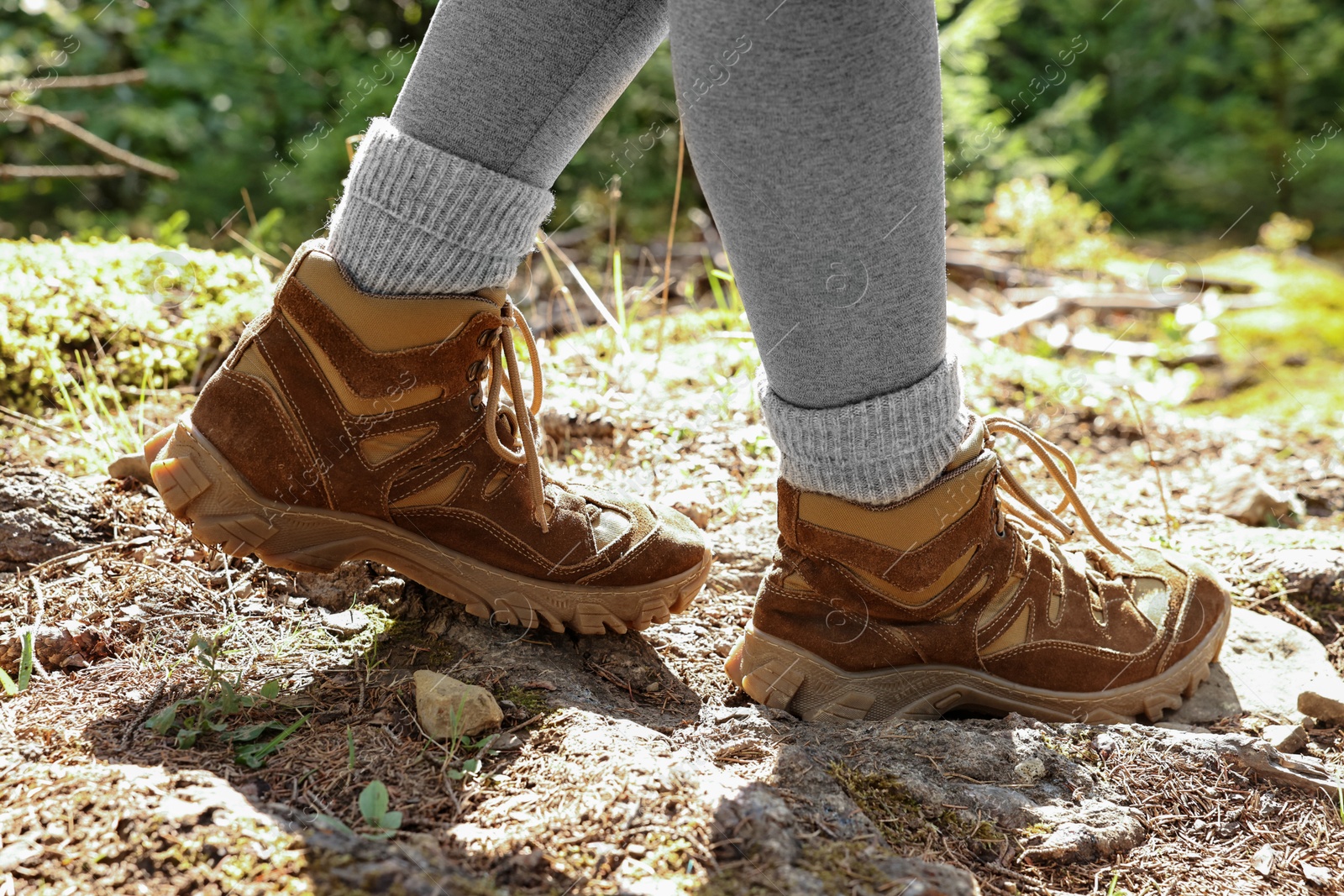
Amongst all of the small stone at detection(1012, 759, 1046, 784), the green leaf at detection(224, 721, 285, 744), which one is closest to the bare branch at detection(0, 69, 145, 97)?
the green leaf at detection(224, 721, 285, 744)

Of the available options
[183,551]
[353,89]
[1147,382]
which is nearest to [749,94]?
[183,551]

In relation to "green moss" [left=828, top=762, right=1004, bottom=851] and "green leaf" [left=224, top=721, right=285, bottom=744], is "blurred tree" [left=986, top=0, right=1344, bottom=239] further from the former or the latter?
"green leaf" [left=224, top=721, right=285, bottom=744]

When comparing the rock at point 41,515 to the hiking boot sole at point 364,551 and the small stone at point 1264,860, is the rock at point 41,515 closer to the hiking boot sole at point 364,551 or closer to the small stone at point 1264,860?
the hiking boot sole at point 364,551

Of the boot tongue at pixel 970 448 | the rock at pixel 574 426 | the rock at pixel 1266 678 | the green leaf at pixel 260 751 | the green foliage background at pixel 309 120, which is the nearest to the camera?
the green leaf at pixel 260 751

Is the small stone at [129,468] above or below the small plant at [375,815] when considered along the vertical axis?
above

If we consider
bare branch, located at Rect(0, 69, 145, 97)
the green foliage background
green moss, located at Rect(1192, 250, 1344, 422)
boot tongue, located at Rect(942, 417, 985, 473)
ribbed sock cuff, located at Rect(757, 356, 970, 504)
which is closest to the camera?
ribbed sock cuff, located at Rect(757, 356, 970, 504)

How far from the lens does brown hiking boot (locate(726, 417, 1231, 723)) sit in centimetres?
145

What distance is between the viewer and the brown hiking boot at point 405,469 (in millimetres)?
1451

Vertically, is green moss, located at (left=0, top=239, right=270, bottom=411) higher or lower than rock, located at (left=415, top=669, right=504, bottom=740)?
higher

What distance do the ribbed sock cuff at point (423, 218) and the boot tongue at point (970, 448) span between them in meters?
0.71

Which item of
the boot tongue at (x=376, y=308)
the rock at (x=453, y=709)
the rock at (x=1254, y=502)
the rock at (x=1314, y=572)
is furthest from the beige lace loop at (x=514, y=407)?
the rock at (x=1254, y=502)

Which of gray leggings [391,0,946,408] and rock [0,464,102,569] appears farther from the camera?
rock [0,464,102,569]

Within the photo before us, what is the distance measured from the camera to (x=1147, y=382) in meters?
2.98

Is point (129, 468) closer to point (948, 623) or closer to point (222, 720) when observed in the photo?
point (222, 720)
